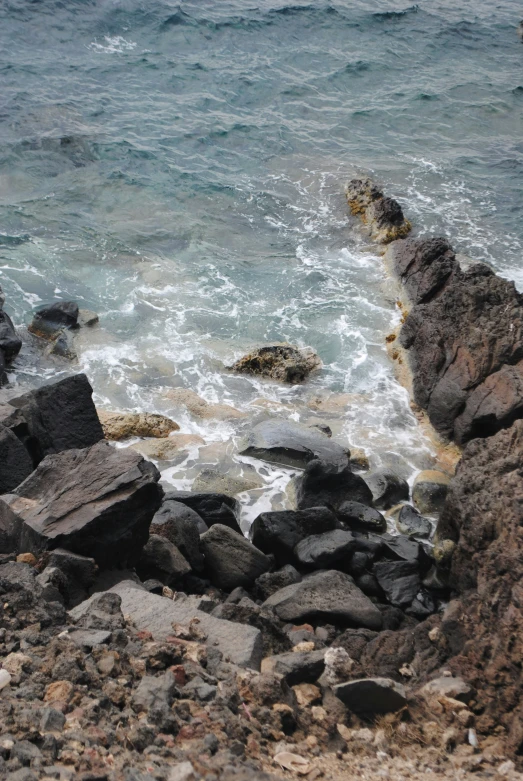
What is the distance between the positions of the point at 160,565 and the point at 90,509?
123cm

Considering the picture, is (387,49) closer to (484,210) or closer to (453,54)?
(453,54)

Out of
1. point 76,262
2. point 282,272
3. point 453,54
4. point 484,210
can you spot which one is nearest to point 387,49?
point 453,54

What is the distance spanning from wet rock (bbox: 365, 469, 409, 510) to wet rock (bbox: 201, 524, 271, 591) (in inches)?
102

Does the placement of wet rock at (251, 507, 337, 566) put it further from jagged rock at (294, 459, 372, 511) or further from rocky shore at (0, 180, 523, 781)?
jagged rock at (294, 459, 372, 511)

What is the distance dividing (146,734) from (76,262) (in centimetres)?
1502

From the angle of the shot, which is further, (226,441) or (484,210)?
(484,210)

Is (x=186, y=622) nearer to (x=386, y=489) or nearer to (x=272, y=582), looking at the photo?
(x=272, y=582)

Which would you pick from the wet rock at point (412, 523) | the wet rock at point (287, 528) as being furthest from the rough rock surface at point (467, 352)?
the wet rock at point (287, 528)

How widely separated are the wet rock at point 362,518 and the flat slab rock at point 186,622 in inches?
149

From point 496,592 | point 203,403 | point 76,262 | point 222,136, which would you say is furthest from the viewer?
point 222,136

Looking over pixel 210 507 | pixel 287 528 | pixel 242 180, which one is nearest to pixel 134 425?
pixel 210 507

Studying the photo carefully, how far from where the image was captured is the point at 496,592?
8055mm

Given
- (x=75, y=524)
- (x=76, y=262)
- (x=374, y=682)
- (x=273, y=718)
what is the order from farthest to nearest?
1. (x=76, y=262)
2. (x=75, y=524)
3. (x=374, y=682)
4. (x=273, y=718)

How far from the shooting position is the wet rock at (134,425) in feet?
43.7
